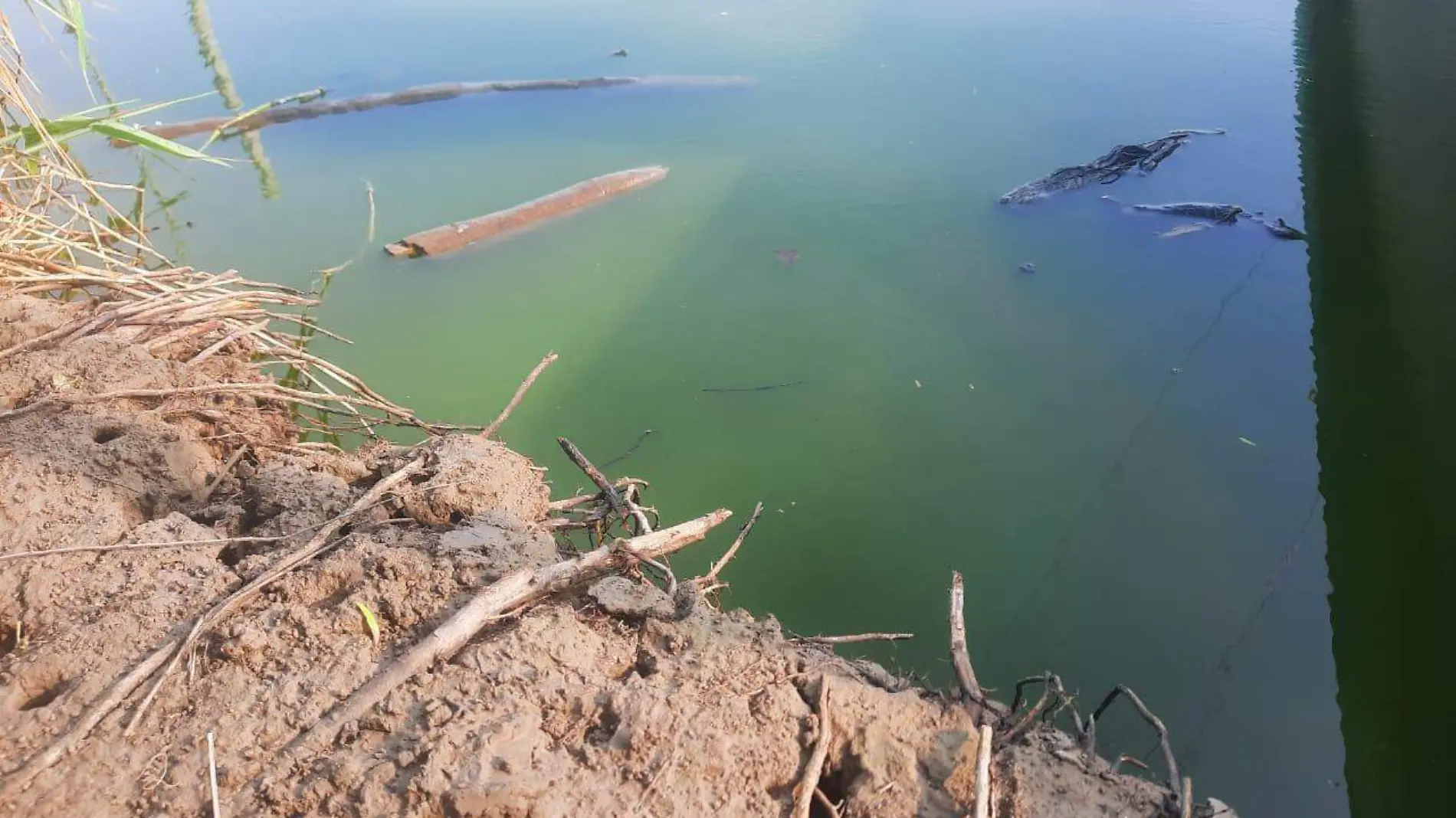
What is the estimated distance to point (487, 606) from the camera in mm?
1379

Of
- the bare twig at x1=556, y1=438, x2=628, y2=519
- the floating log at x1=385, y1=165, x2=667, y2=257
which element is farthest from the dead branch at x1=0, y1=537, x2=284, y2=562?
the floating log at x1=385, y1=165, x2=667, y2=257

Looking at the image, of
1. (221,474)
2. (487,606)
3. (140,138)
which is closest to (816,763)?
(487,606)

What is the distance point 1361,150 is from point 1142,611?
2.55 meters

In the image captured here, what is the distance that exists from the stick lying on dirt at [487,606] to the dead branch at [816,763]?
44 centimetres

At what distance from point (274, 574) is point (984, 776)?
114 centimetres

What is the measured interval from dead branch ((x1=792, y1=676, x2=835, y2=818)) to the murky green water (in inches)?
36.2

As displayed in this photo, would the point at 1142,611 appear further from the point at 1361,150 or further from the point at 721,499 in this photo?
the point at 1361,150

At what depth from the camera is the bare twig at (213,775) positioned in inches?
43.1

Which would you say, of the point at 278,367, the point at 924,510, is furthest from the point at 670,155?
the point at 924,510

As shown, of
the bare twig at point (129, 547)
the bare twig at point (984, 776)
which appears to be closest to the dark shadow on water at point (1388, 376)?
the bare twig at point (984, 776)

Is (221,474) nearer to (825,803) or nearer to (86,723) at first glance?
(86,723)

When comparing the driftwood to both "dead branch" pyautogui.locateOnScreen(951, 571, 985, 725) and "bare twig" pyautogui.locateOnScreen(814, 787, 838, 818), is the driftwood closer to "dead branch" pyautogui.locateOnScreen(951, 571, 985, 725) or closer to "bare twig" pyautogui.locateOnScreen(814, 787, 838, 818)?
"bare twig" pyautogui.locateOnScreen(814, 787, 838, 818)

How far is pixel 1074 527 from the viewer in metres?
2.51

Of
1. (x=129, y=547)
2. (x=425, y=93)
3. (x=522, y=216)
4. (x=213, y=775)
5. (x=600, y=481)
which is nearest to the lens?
(x=213, y=775)
